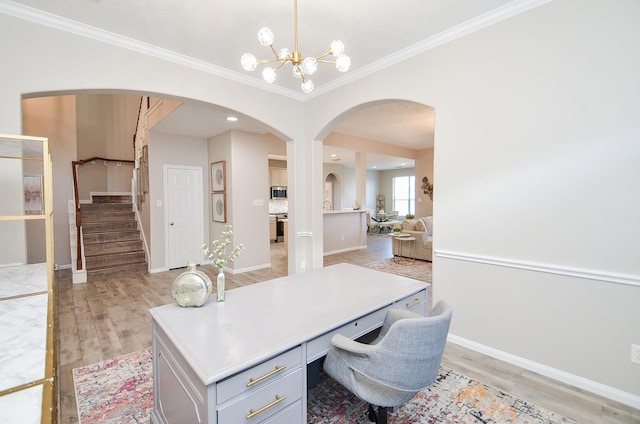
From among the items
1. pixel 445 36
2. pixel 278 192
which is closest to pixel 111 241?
pixel 278 192

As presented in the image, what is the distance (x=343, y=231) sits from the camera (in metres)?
7.44

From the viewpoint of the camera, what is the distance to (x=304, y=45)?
109 inches

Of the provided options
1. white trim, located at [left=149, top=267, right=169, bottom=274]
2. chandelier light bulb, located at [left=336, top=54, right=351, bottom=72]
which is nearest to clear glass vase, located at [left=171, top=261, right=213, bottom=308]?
chandelier light bulb, located at [left=336, top=54, right=351, bottom=72]

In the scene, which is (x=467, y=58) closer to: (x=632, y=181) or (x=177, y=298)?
(x=632, y=181)

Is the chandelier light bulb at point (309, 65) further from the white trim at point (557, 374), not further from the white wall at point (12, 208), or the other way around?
the white trim at point (557, 374)

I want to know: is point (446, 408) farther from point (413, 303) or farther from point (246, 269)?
point (246, 269)

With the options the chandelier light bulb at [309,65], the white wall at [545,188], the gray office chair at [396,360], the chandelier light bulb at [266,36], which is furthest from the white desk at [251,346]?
the chandelier light bulb at [266,36]

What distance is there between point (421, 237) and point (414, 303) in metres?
4.40

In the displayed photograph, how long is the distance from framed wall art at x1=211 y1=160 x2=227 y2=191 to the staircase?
197cm

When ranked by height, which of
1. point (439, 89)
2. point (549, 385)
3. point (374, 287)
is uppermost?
point (439, 89)

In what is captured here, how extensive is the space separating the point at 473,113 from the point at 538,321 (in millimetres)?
1772

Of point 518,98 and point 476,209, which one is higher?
point 518,98

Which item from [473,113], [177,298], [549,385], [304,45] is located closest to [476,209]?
[473,113]

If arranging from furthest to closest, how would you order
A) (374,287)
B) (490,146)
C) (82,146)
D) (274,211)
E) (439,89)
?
(274,211), (82,146), (439,89), (490,146), (374,287)
